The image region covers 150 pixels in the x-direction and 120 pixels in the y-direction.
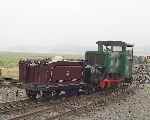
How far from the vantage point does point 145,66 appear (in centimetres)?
3209

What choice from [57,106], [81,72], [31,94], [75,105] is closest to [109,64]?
[81,72]

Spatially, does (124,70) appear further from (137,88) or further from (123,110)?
(123,110)

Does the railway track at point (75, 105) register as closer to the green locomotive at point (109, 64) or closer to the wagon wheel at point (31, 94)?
the green locomotive at point (109, 64)

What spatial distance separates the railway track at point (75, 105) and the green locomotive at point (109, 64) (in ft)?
2.18

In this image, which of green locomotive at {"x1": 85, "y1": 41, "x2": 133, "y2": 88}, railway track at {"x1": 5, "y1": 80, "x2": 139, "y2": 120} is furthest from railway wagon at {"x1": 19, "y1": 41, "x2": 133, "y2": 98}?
railway track at {"x1": 5, "y1": 80, "x2": 139, "y2": 120}

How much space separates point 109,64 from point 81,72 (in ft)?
6.55

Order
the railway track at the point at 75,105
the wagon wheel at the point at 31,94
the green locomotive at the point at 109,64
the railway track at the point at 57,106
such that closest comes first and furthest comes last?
the railway track at the point at 75,105 → the railway track at the point at 57,106 → the wagon wheel at the point at 31,94 → the green locomotive at the point at 109,64

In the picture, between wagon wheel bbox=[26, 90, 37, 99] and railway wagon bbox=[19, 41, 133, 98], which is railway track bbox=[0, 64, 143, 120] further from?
railway wagon bbox=[19, 41, 133, 98]

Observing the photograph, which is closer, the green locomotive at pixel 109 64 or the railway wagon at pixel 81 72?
the railway wagon at pixel 81 72

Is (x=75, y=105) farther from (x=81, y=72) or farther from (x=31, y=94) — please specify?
(x=81, y=72)

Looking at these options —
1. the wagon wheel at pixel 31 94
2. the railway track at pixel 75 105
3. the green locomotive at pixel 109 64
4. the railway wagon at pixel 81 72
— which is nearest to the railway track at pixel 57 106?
the railway track at pixel 75 105

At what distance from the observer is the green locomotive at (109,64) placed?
2011 cm

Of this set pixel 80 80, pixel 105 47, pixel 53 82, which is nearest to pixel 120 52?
pixel 105 47

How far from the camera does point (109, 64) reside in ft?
67.5
